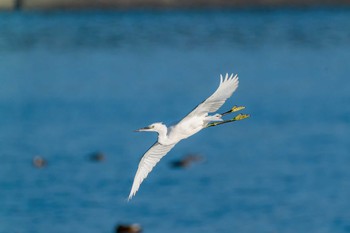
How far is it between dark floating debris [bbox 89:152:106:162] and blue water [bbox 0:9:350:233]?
0.20 meters

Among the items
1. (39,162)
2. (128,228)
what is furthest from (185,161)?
(128,228)

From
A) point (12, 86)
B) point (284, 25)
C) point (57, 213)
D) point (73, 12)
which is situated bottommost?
point (57, 213)

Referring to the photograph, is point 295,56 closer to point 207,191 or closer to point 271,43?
point 271,43

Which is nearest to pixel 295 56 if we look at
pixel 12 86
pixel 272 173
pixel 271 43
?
pixel 271 43

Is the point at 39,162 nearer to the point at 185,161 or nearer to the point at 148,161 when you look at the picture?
the point at 185,161

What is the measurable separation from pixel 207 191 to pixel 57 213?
10.9 ft

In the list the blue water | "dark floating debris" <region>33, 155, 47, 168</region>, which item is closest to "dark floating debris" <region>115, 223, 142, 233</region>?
the blue water

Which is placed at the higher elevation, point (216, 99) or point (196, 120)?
point (216, 99)

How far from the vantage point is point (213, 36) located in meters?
47.9

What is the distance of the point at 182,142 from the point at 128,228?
25.9 feet

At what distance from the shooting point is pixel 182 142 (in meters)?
27.3

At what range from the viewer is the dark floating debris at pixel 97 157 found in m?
25.8

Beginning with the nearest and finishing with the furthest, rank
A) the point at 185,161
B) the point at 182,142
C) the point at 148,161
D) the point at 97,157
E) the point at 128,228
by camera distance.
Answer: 1. the point at 148,161
2. the point at 128,228
3. the point at 185,161
4. the point at 97,157
5. the point at 182,142

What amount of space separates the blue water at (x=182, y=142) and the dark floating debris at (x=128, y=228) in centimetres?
85
